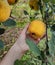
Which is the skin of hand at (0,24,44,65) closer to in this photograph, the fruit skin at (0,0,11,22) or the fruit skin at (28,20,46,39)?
Result: the fruit skin at (28,20,46,39)

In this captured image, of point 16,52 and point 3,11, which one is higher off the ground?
point 3,11

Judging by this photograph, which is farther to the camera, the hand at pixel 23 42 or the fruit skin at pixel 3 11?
the hand at pixel 23 42

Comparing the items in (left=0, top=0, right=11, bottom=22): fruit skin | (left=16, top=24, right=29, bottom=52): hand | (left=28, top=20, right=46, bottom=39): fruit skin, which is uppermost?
(left=0, top=0, right=11, bottom=22): fruit skin

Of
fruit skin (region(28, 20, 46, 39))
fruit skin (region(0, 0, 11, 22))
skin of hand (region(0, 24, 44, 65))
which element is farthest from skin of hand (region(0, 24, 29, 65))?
fruit skin (region(0, 0, 11, 22))

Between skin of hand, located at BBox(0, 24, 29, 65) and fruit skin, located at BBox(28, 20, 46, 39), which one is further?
skin of hand, located at BBox(0, 24, 29, 65)

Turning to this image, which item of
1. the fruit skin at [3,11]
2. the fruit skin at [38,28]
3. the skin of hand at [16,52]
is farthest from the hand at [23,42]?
the fruit skin at [3,11]

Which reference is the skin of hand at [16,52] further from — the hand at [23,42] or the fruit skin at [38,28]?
the fruit skin at [38,28]

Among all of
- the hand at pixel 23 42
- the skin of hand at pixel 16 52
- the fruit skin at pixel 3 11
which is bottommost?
the skin of hand at pixel 16 52

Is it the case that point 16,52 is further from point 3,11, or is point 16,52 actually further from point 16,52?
point 3,11

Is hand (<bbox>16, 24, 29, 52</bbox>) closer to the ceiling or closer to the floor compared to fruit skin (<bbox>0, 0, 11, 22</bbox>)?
closer to the floor

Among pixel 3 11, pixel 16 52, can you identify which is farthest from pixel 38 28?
pixel 16 52

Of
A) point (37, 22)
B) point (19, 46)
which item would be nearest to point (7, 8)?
point (37, 22)
